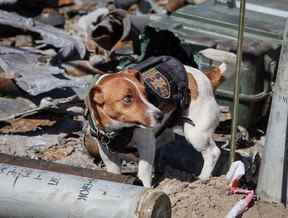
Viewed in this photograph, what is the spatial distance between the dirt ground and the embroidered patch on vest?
2.24ft

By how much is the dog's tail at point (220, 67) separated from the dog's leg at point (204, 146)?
394 mm

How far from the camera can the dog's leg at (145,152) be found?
5262 millimetres

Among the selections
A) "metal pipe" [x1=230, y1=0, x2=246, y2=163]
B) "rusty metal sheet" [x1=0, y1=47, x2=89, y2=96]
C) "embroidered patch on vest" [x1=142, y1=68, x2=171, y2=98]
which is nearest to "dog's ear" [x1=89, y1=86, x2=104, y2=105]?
"embroidered patch on vest" [x1=142, y1=68, x2=171, y2=98]

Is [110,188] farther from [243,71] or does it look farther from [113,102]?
[243,71]

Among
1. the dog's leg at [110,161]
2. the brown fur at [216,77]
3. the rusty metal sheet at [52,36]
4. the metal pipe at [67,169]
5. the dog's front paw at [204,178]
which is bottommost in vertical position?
the dog's front paw at [204,178]

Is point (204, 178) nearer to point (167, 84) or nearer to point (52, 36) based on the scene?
point (167, 84)

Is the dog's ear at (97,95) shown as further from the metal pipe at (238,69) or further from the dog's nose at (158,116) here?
the metal pipe at (238,69)

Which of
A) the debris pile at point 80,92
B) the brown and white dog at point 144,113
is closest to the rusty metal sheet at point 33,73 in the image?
the debris pile at point 80,92

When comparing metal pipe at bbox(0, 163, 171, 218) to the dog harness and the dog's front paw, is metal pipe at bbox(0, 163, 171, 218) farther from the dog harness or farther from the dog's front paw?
the dog's front paw

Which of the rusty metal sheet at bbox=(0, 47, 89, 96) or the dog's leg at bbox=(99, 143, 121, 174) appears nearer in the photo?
the dog's leg at bbox=(99, 143, 121, 174)

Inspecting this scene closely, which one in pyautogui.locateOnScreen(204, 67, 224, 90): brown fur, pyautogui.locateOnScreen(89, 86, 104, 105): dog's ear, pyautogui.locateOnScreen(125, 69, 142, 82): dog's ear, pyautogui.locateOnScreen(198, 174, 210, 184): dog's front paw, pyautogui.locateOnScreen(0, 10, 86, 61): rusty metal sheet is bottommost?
pyautogui.locateOnScreen(198, 174, 210, 184): dog's front paw

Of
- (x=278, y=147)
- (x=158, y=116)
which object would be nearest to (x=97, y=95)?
(x=158, y=116)

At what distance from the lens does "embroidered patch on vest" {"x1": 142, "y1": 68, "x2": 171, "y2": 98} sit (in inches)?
206

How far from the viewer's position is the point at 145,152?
5.31 metres
